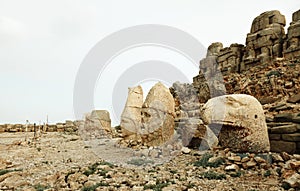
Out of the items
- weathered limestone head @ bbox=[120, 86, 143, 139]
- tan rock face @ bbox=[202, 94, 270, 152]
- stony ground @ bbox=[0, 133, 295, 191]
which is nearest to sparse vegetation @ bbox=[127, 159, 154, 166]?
stony ground @ bbox=[0, 133, 295, 191]

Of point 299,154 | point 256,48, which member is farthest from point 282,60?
point 299,154

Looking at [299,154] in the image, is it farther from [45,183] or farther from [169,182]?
[45,183]

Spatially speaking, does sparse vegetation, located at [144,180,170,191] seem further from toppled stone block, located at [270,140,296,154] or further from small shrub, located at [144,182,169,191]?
toppled stone block, located at [270,140,296,154]

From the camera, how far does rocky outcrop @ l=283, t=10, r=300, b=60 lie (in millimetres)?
18953

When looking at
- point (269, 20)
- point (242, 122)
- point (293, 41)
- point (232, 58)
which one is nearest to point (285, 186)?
point (242, 122)

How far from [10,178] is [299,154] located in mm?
6617

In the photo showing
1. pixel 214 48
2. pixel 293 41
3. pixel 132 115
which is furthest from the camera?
pixel 214 48

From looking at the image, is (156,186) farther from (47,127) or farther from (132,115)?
(47,127)

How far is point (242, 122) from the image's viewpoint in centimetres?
538

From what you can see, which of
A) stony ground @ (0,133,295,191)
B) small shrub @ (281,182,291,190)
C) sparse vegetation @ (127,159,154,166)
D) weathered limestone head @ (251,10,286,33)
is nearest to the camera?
small shrub @ (281,182,291,190)

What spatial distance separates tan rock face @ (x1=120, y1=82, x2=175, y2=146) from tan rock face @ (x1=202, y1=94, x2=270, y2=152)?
274 cm

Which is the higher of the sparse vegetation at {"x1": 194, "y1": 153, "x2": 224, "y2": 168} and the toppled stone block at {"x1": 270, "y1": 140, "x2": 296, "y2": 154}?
the toppled stone block at {"x1": 270, "y1": 140, "x2": 296, "y2": 154}

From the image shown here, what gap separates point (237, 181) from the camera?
4.37 metres

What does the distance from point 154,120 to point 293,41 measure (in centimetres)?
1792
